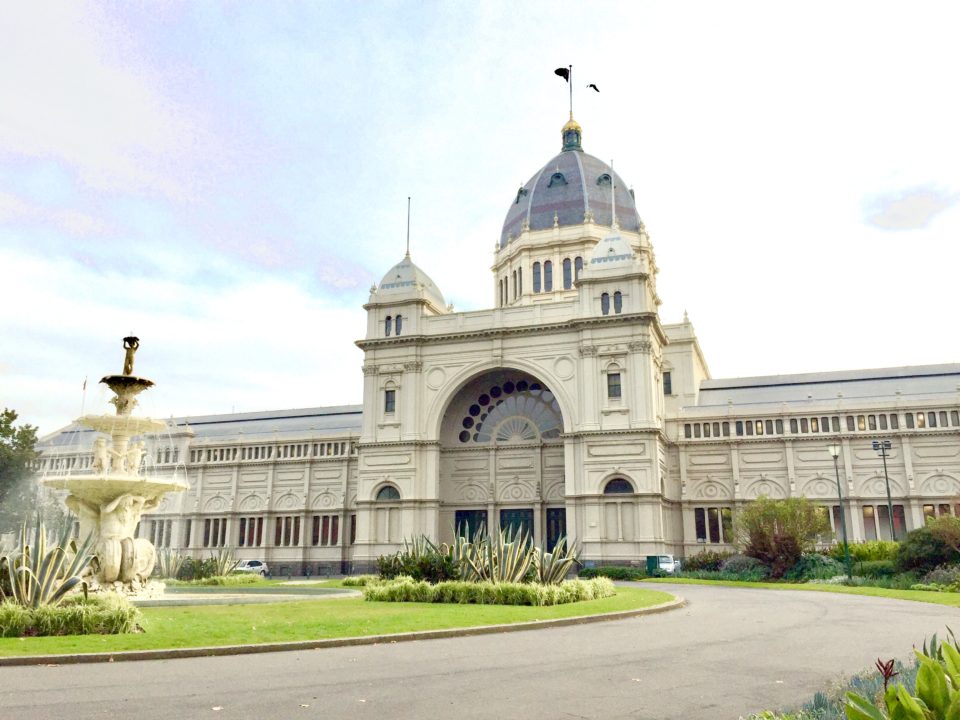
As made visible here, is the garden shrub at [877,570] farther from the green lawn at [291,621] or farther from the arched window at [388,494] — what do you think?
the arched window at [388,494]

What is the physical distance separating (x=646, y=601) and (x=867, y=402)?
1495 inches

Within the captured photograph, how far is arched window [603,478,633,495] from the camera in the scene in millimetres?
48250

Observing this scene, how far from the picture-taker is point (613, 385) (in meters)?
50.3

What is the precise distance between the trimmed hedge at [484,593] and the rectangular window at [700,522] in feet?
102

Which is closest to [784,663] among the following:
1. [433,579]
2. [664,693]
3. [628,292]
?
[664,693]

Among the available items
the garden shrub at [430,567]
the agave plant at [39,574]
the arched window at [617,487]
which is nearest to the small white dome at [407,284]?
the arched window at [617,487]

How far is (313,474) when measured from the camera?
2470 inches

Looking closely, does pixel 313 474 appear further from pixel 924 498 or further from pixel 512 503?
pixel 924 498

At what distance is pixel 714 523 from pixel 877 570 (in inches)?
740

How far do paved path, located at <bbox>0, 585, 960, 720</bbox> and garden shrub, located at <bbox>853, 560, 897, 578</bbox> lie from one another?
19517mm

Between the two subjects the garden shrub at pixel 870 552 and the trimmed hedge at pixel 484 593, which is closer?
the trimmed hedge at pixel 484 593

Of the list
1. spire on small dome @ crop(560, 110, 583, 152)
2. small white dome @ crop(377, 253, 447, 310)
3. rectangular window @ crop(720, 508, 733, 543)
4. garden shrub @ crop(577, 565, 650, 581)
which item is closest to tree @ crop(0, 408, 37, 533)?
small white dome @ crop(377, 253, 447, 310)

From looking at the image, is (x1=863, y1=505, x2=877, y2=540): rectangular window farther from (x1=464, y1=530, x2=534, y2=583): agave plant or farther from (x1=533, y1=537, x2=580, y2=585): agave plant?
(x1=464, y1=530, x2=534, y2=583): agave plant

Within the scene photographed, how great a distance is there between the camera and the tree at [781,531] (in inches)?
1483
